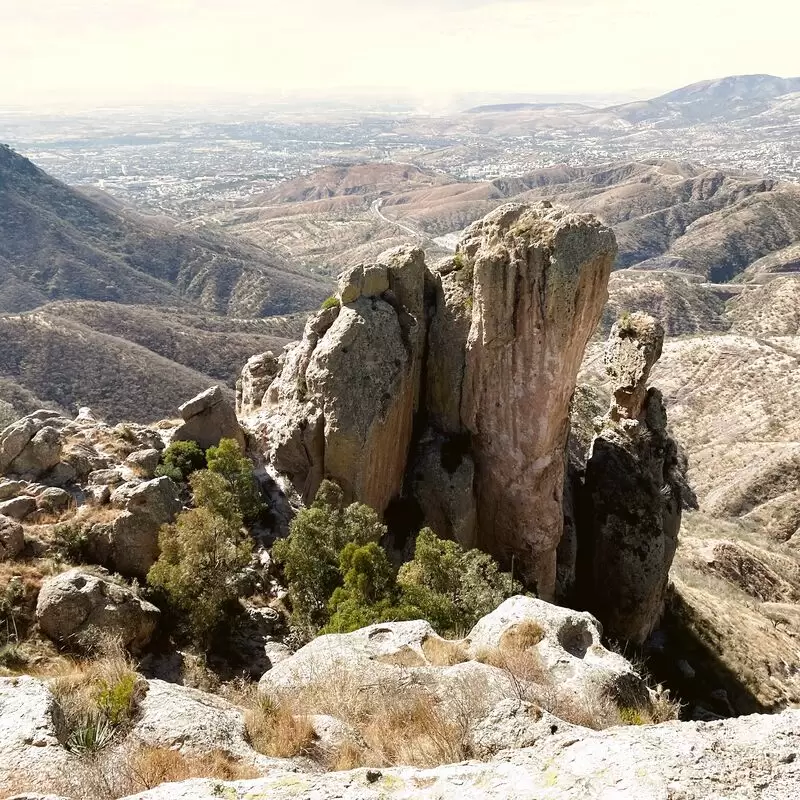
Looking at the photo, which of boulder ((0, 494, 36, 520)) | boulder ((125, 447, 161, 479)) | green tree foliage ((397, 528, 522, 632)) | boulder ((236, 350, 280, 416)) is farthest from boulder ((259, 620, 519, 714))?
boulder ((236, 350, 280, 416))

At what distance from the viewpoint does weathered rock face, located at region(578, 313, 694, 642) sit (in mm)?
39062

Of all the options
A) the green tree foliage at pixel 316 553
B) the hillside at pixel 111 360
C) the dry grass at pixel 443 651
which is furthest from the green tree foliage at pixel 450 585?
the hillside at pixel 111 360

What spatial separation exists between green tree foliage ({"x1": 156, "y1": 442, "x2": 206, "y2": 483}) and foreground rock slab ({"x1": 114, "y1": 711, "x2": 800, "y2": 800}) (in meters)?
22.4

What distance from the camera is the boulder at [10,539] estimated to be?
22.8 m

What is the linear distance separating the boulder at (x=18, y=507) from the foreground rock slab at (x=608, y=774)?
19.3m

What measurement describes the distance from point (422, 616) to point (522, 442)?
14.3 metres

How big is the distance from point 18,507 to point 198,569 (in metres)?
8.70

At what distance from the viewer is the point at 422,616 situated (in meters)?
23.0

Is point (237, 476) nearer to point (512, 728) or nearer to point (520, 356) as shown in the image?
point (520, 356)

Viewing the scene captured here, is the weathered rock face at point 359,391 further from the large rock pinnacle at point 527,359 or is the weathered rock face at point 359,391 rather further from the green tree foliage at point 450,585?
the green tree foliage at point 450,585

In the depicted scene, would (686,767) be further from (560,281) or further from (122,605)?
(560,281)

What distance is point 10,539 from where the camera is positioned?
2300 centimetres

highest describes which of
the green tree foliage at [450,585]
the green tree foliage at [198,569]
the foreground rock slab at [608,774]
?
the foreground rock slab at [608,774]

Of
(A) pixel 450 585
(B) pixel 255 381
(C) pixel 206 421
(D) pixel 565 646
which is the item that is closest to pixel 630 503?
(A) pixel 450 585
